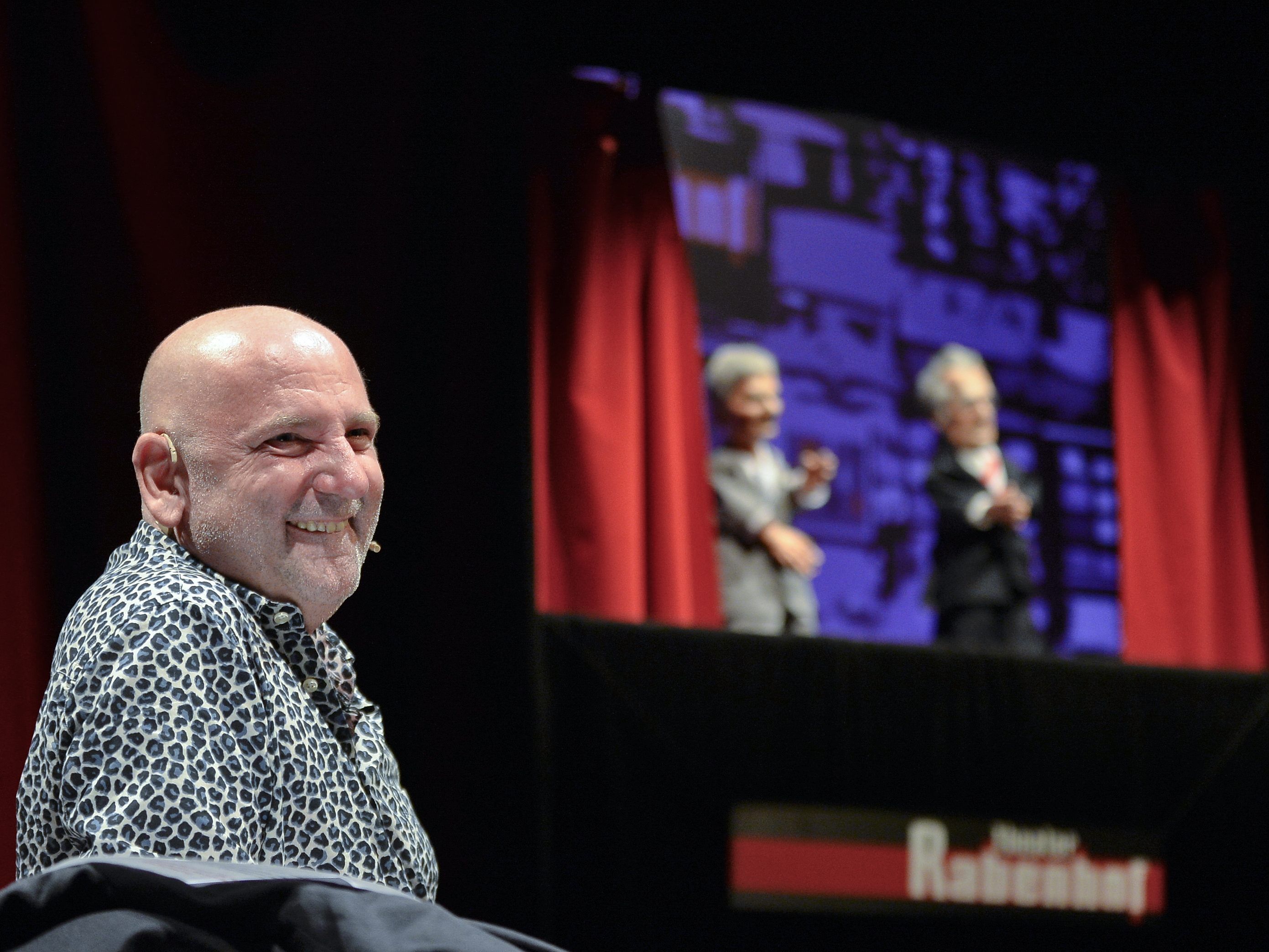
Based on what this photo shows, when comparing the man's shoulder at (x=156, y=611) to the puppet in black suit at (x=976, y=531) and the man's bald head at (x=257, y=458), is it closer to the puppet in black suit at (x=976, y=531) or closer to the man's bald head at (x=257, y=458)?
the man's bald head at (x=257, y=458)

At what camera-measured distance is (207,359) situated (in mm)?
1499

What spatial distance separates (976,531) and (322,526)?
107 inches

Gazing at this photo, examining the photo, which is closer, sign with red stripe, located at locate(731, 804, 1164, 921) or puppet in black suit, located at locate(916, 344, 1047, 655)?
sign with red stripe, located at locate(731, 804, 1164, 921)

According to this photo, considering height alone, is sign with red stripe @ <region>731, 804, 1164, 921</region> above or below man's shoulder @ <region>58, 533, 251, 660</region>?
below

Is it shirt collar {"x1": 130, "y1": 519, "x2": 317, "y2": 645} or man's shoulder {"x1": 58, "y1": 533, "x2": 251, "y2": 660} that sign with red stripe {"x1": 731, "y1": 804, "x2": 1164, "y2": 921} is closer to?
shirt collar {"x1": 130, "y1": 519, "x2": 317, "y2": 645}

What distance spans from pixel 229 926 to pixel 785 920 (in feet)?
7.92

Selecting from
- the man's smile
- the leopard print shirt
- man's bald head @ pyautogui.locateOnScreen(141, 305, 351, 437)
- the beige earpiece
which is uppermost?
man's bald head @ pyautogui.locateOnScreen(141, 305, 351, 437)

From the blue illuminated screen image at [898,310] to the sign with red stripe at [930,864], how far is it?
0.63 m

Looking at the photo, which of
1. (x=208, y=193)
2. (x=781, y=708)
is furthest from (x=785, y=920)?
(x=208, y=193)

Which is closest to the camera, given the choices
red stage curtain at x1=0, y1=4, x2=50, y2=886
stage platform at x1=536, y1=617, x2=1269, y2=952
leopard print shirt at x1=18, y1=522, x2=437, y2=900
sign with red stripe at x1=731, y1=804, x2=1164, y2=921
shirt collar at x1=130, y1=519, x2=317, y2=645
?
leopard print shirt at x1=18, y1=522, x2=437, y2=900

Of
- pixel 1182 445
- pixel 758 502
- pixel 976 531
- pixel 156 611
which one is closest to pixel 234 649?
pixel 156 611

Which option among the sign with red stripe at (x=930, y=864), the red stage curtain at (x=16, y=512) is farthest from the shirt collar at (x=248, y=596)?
the sign with red stripe at (x=930, y=864)

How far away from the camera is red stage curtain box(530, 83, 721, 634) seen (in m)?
3.60

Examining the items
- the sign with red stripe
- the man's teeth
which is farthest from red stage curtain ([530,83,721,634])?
the man's teeth
